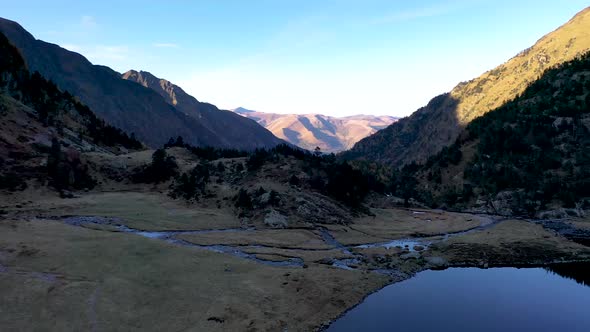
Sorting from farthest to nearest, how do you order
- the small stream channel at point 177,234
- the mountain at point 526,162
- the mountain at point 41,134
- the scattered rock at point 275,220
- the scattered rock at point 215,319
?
the mountain at point 526,162, the mountain at point 41,134, the scattered rock at point 275,220, the small stream channel at point 177,234, the scattered rock at point 215,319

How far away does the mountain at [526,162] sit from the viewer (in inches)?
5349

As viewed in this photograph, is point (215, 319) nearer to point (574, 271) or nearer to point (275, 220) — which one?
point (275, 220)

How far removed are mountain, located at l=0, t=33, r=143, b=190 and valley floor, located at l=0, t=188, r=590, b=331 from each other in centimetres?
967

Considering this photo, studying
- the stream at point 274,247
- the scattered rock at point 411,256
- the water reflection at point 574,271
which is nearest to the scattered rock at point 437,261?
the scattered rock at point 411,256

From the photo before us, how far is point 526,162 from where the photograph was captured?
509 ft

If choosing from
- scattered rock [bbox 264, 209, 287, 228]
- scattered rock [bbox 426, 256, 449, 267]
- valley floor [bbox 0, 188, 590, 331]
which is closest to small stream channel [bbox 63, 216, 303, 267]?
valley floor [bbox 0, 188, 590, 331]

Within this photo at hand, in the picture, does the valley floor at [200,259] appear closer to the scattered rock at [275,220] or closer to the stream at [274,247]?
the stream at [274,247]

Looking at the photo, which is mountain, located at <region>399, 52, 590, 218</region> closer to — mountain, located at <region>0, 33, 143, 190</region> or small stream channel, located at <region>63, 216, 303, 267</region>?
small stream channel, located at <region>63, 216, 303, 267</region>

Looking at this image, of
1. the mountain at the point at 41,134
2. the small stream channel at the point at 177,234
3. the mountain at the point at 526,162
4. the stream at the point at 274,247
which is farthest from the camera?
the mountain at the point at 526,162

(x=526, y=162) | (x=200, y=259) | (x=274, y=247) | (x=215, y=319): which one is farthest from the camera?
(x=526, y=162)

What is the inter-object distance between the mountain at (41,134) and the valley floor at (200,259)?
9665 mm

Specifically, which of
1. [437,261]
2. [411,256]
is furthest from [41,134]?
[437,261]

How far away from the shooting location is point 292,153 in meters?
137

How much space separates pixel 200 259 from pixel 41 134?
8418 centimetres
